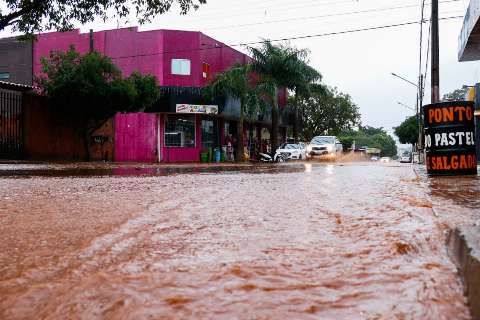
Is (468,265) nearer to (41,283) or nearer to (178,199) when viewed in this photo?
(41,283)

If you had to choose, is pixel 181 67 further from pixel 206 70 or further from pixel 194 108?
pixel 194 108

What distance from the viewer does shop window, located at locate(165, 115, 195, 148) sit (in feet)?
77.2

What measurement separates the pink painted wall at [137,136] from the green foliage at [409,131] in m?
40.5

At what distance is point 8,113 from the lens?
55.2ft

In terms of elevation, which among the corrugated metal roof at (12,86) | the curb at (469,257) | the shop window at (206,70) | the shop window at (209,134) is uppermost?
the shop window at (206,70)

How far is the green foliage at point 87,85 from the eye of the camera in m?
17.5

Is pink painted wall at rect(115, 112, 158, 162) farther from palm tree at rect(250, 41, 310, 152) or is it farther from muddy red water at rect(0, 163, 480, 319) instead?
muddy red water at rect(0, 163, 480, 319)

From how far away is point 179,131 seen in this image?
77.6 feet

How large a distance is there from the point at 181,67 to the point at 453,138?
18.0m

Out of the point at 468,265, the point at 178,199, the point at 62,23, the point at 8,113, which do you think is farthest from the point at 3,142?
the point at 468,265

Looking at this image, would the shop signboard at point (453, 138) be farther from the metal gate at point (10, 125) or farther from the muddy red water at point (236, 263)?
the metal gate at point (10, 125)

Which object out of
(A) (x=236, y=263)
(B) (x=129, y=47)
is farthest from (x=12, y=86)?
(A) (x=236, y=263)

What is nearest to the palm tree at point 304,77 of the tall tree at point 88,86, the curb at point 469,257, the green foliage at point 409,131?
the tall tree at point 88,86

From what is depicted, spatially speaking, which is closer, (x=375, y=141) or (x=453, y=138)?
→ (x=453, y=138)
